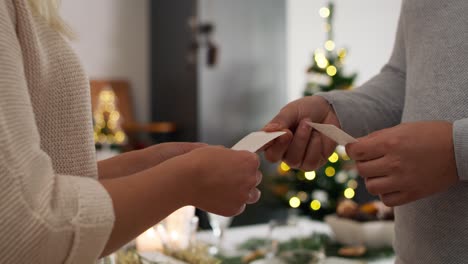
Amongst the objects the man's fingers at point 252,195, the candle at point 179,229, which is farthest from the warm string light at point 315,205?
the man's fingers at point 252,195

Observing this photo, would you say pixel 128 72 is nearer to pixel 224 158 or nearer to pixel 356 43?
pixel 356 43

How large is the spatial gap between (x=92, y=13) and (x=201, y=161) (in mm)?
4304

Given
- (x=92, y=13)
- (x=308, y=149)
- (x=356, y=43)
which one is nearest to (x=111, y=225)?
(x=308, y=149)

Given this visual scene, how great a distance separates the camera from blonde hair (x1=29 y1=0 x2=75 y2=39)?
687 millimetres

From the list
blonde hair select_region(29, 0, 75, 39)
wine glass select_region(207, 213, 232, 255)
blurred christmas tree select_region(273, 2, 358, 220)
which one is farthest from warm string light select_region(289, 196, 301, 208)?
blonde hair select_region(29, 0, 75, 39)

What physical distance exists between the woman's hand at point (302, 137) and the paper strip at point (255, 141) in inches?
2.9

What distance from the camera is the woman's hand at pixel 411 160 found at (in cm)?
77

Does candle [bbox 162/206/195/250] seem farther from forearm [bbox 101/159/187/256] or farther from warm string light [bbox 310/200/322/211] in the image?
warm string light [bbox 310/200/322/211]

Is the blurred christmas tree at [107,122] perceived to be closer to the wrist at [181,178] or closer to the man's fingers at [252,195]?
the man's fingers at [252,195]

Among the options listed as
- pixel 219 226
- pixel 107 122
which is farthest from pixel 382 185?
pixel 107 122

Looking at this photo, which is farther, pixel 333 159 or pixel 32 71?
pixel 333 159

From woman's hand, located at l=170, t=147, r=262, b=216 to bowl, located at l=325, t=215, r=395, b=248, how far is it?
1031 mm

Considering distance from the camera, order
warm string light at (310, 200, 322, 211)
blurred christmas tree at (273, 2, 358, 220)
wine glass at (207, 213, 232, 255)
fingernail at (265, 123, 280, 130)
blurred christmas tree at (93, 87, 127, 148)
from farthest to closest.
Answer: blurred christmas tree at (93, 87, 127, 148) → warm string light at (310, 200, 322, 211) → blurred christmas tree at (273, 2, 358, 220) → wine glass at (207, 213, 232, 255) → fingernail at (265, 123, 280, 130)

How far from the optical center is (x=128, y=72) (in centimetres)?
488
